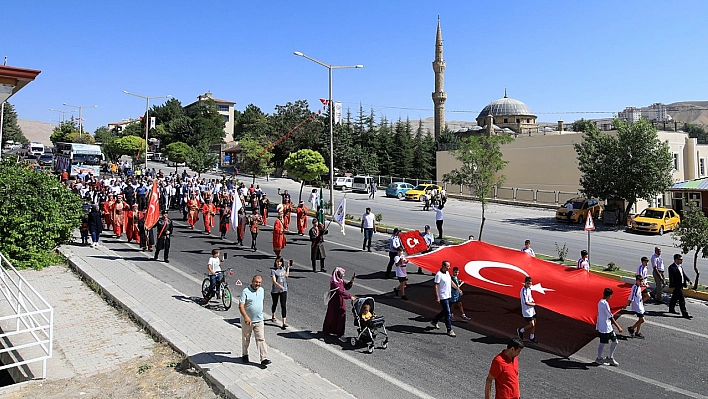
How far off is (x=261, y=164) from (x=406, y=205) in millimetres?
12620

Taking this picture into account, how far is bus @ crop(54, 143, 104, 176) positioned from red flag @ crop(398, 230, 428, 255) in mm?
37755

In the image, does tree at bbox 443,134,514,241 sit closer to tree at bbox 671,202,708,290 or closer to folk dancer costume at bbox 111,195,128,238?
tree at bbox 671,202,708,290

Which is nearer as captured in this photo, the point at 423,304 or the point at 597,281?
the point at 597,281

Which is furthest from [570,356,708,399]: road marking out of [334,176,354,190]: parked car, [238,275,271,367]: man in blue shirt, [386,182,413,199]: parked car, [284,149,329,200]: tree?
[334,176,354,190]: parked car

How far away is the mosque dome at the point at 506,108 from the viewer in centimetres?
10056

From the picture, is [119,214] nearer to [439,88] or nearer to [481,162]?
[481,162]

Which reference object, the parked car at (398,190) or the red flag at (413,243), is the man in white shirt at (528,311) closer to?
the red flag at (413,243)

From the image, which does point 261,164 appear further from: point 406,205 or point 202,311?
point 202,311

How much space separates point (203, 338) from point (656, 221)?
26618 millimetres

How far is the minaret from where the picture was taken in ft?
303

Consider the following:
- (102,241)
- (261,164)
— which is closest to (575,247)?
(102,241)

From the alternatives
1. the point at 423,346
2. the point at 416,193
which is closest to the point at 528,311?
the point at 423,346

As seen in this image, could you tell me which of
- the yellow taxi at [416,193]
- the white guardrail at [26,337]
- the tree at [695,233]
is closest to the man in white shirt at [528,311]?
the tree at [695,233]

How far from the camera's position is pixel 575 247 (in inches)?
910
